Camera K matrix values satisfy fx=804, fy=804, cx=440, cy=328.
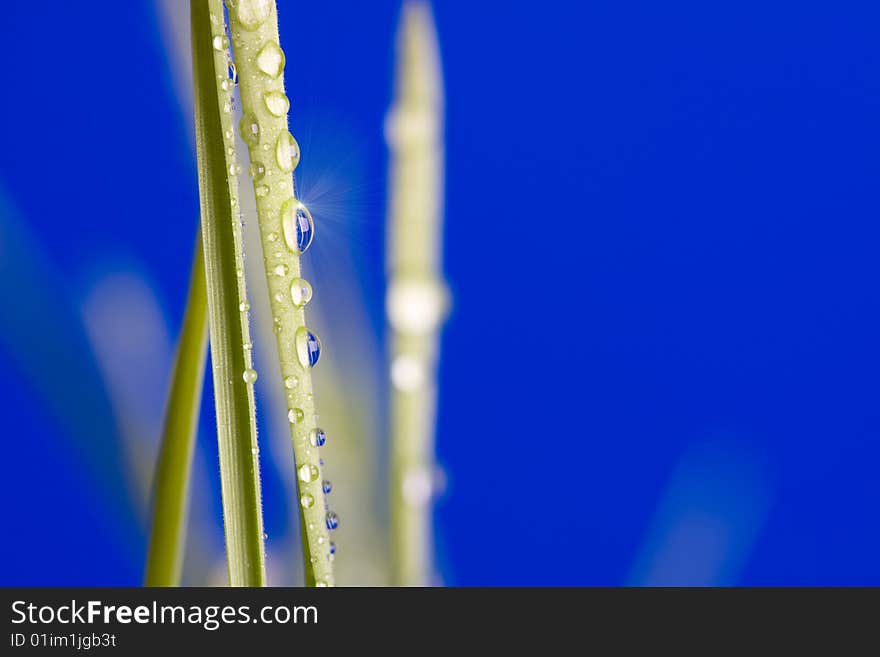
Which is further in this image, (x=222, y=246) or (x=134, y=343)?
(x=134, y=343)

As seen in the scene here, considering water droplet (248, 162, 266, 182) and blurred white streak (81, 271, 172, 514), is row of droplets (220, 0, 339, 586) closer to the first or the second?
water droplet (248, 162, 266, 182)

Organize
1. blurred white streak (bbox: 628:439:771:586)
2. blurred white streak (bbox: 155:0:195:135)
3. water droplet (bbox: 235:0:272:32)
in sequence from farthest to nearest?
1. blurred white streak (bbox: 628:439:771:586)
2. blurred white streak (bbox: 155:0:195:135)
3. water droplet (bbox: 235:0:272:32)

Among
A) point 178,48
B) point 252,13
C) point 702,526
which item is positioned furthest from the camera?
point 702,526

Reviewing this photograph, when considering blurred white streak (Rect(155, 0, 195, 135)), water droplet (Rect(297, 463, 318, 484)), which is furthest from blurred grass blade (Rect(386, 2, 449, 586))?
water droplet (Rect(297, 463, 318, 484))

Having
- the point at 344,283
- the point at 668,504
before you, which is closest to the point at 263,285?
the point at 344,283

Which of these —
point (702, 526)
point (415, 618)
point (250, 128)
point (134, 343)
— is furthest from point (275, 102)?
point (702, 526)

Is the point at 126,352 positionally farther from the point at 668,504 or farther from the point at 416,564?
the point at 668,504

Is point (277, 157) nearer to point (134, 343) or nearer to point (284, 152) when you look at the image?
point (284, 152)
